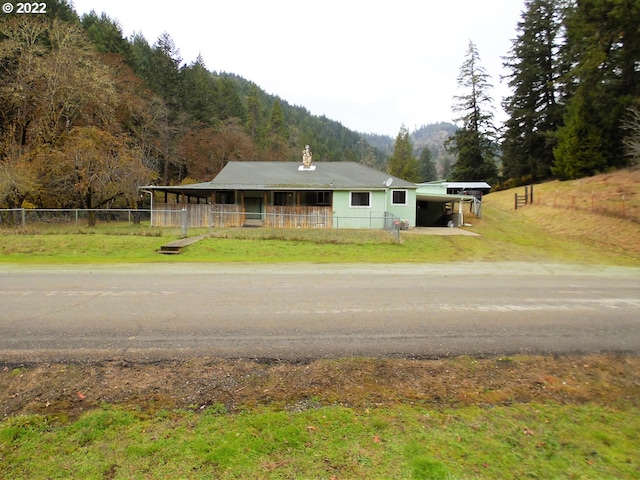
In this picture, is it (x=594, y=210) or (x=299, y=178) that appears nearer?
(x=594, y=210)

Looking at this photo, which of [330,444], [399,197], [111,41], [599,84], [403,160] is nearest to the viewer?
[330,444]

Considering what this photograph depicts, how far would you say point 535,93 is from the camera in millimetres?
42219

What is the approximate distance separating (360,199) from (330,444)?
22327 mm

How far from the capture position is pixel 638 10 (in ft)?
66.1

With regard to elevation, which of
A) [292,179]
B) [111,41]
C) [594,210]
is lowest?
[594,210]

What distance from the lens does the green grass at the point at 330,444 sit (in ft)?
8.09

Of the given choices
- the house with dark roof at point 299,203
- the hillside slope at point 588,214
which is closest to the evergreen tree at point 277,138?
the house with dark roof at point 299,203

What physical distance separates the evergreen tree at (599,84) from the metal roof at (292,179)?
15.5m

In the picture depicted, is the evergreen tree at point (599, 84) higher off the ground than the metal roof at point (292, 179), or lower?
higher

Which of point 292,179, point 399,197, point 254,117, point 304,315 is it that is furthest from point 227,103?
point 304,315

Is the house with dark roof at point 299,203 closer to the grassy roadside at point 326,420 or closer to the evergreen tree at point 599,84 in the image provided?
the evergreen tree at point 599,84

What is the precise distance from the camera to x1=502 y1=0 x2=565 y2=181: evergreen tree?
4094 centimetres

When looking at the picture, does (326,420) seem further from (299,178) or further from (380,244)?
(299,178)

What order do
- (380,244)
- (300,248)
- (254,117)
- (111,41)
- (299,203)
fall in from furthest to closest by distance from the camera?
(254,117) → (111,41) → (299,203) → (380,244) → (300,248)
